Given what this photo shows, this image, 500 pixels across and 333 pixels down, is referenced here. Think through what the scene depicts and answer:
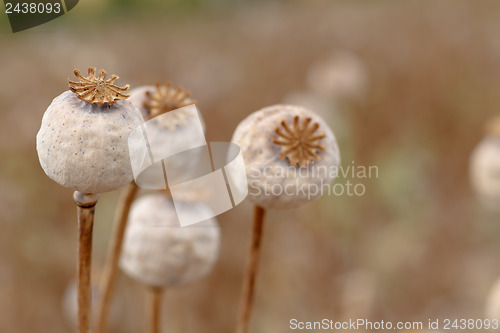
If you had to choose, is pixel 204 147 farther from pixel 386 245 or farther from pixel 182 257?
pixel 386 245

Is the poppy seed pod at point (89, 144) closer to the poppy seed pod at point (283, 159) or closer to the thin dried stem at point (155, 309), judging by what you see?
the poppy seed pod at point (283, 159)

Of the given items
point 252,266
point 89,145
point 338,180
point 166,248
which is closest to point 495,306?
point 252,266

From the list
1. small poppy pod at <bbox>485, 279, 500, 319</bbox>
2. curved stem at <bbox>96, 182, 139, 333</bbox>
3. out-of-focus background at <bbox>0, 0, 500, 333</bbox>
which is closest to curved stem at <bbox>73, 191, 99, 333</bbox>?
curved stem at <bbox>96, 182, 139, 333</bbox>

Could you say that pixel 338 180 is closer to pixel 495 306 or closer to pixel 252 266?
pixel 495 306

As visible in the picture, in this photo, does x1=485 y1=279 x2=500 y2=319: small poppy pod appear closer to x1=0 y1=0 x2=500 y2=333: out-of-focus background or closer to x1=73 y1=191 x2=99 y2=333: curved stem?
x1=0 y1=0 x2=500 y2=333: out-of-focus background

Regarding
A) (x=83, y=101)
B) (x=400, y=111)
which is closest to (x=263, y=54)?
(x=400, y=111)

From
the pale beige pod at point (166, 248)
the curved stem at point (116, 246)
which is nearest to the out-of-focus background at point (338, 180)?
the curved stem at point (116, 246)
